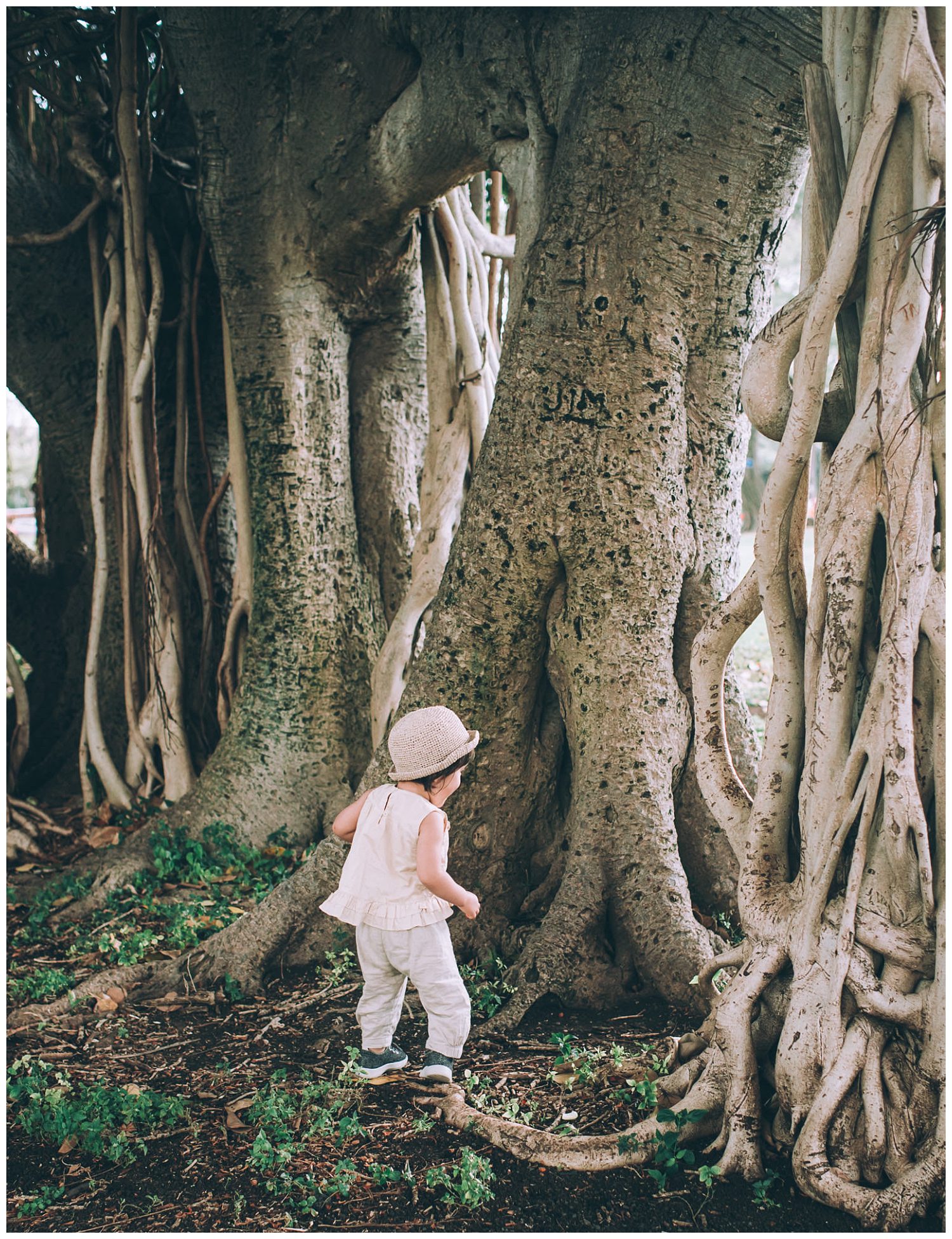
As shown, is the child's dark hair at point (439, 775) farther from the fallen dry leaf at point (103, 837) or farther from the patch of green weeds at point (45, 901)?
the fallen dry leaf at point (103, 837)

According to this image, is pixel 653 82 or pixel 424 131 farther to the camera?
pixel 424 131

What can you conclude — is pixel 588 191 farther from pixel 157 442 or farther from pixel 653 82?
pixel 157 442

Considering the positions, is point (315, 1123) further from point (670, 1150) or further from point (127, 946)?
point (127, 946)

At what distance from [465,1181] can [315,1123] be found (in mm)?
470

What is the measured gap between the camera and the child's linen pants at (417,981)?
2.59 m

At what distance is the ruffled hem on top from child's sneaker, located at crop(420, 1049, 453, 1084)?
39 centimetres

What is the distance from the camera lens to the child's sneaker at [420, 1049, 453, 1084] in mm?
2676

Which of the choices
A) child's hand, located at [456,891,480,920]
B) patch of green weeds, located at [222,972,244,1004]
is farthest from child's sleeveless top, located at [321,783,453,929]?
patch of green weeds, located at [222,972,244,1004]

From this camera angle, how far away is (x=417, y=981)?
103 inches

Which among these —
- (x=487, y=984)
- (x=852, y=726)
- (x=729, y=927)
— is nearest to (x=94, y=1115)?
(x=487, y=984)

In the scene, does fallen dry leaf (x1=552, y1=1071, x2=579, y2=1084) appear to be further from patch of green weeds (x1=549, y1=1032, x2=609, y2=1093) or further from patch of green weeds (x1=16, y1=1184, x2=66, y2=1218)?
patch of green weeds (x1=16, y1=1184, x2=66, y2=1218)

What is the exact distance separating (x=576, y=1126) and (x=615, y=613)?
146 cm

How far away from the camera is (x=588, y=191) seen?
3.25m

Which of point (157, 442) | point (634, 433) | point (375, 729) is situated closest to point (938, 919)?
point (634, 433)
